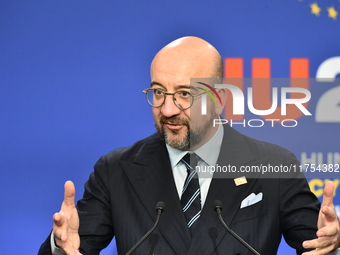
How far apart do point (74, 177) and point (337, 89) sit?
56.0 inches

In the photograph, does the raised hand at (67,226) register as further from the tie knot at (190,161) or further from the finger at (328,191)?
the finger at (328,191)

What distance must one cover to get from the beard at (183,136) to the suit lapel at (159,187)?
11 cm

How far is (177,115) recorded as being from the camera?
71.2 inches

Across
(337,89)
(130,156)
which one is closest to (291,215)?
(337,89)

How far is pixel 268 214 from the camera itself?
1804 mm

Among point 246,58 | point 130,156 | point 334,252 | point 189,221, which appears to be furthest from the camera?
point 246,58

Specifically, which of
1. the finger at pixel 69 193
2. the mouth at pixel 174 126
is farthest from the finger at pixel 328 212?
the finger at pixel 69 193

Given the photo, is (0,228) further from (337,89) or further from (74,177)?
(337,89)

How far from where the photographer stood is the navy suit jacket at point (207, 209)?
1728mm

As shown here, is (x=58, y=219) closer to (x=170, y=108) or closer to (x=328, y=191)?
(x=170, y=108)

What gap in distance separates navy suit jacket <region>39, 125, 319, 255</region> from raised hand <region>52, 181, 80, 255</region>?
126 millimetres

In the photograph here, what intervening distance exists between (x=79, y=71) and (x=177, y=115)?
36.8 inches

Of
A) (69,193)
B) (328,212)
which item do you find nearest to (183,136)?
(69,193)

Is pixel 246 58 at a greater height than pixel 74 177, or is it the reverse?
pixel 246 58
